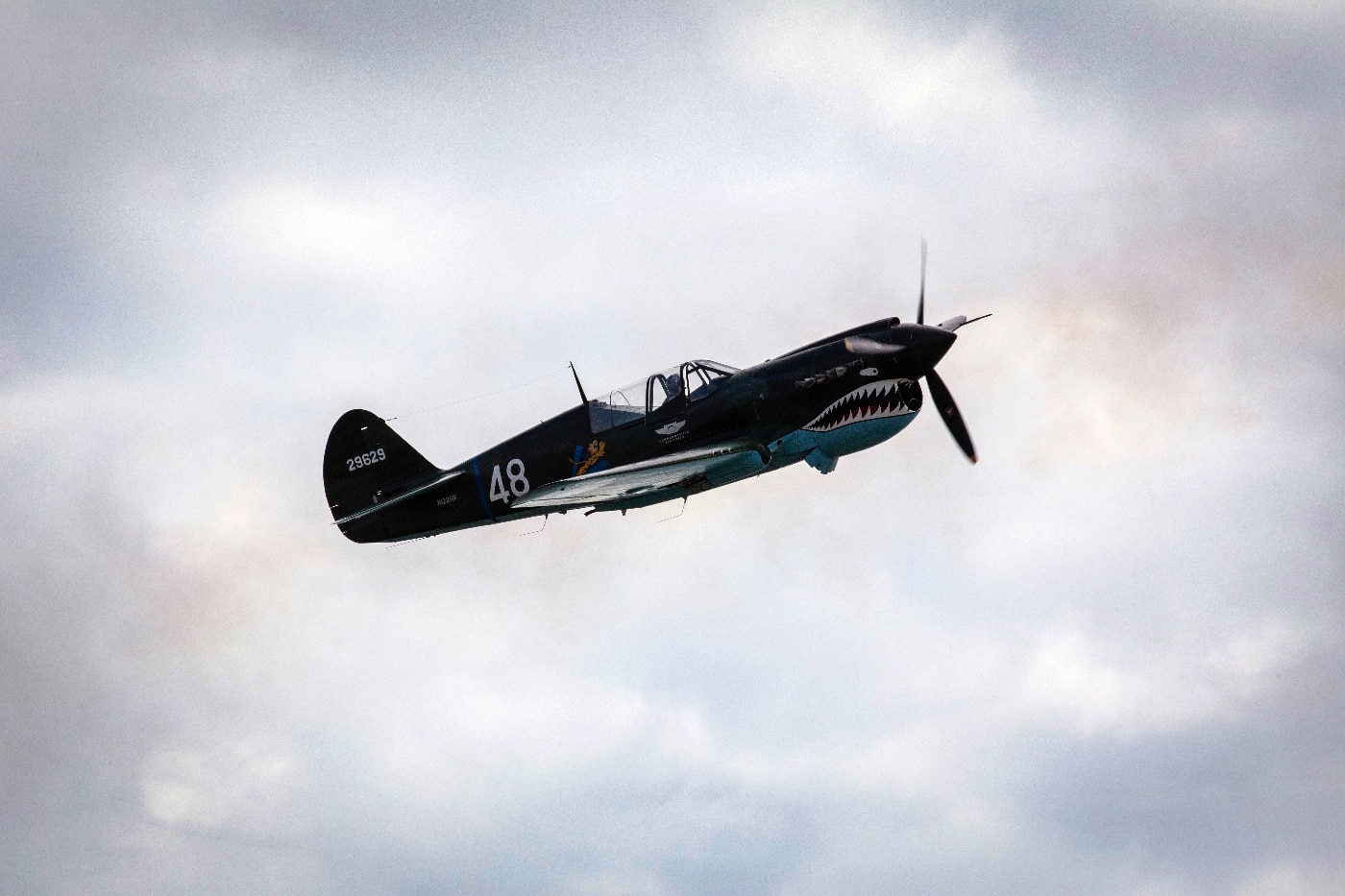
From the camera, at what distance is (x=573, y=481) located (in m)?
44.3

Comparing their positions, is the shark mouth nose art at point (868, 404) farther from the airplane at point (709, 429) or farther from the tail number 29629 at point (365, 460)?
the tail number 29629 at point (365, 460)

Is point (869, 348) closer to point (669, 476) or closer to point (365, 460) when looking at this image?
point (669, 476)

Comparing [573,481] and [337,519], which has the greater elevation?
[337,519]

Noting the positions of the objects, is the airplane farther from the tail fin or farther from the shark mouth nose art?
the tail fin

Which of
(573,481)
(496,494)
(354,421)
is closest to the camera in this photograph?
(573,481)

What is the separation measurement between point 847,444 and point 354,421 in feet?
51.8

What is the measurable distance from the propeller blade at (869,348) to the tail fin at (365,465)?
1334 centimetres

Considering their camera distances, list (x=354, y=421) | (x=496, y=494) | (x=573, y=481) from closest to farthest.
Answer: (x=573, y=481) → (x=496, y=494) → (x=354, y=421)

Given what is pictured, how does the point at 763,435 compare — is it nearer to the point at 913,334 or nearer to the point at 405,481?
the point at 913,334

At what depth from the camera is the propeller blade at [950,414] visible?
46094 mm

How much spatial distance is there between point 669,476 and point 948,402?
8035mm

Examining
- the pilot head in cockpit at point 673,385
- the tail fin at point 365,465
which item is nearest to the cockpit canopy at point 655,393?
the pilot head in cockpit at point 673,385

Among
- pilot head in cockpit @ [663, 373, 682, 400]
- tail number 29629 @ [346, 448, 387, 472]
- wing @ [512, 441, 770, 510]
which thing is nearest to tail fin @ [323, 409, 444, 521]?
tail number 29629 @ [346, 448, 387, 472]

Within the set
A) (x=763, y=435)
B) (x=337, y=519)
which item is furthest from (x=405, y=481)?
(x=763, y=435)
